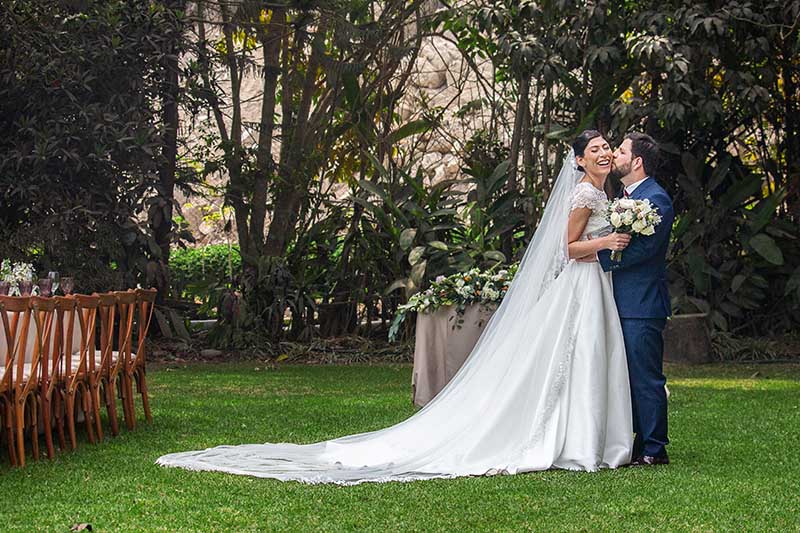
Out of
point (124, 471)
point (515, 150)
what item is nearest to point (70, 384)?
point (124, 471)

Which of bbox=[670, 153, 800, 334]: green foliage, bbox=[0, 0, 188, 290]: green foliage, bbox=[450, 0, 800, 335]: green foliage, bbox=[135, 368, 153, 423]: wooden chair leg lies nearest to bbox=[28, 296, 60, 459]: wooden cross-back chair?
bbox=[135, 368, 153, 423]: wooden chair leg

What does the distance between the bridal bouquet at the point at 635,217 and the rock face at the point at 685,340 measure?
584cm

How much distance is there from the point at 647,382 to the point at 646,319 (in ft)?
0.98

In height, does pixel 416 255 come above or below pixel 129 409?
above

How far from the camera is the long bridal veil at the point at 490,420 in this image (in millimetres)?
5504

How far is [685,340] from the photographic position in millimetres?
11172

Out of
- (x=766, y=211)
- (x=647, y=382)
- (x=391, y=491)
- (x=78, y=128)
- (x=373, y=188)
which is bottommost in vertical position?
(x=391, y=491)

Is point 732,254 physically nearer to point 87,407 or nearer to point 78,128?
point 78,128

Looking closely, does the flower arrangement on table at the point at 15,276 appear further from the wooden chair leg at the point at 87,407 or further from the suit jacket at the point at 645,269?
the suit jacket at the point at 645,269

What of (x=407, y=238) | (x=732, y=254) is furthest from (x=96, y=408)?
(x=732, y=254)

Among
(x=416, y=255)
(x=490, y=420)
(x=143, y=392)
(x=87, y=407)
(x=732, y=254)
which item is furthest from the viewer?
(x=732, y=254)

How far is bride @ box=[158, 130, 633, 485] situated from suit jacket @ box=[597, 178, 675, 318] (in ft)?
0.25

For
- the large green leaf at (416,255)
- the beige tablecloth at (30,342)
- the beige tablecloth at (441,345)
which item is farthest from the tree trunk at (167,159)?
the beige tablecloth at (441,345)

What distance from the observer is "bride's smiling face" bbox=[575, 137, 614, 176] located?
19.0 feet
